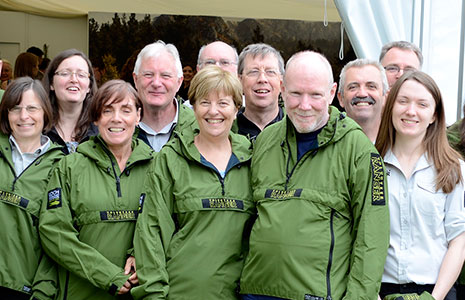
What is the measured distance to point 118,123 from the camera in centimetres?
329

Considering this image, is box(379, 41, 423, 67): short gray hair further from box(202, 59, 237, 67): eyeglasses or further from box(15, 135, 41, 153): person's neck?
box(15, 135, 41, 153): person's neck

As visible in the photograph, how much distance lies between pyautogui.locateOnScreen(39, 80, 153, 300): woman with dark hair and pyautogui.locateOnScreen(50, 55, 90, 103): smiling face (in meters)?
0.64

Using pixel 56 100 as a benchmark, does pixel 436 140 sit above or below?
below

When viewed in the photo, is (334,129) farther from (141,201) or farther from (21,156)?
(21,156)

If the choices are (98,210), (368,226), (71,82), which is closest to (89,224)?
(98,210)

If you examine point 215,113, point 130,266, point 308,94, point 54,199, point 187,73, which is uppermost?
point 187,73

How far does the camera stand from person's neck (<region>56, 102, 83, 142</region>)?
12.8 feet

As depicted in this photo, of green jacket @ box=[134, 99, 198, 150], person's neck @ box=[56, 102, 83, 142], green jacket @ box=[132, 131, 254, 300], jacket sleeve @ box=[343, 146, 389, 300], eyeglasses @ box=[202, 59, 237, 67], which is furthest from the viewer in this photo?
eyeglasses @ box=[202, 59, 237, 67]

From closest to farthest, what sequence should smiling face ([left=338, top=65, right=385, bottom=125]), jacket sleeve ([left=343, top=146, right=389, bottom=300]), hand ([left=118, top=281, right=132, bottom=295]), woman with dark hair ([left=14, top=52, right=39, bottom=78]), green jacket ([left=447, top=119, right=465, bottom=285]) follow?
jacket sleeve ([left=343, top=146, right=389, bottom=300]), hand ([left=118, top=281, right=132, bottom=295]), green jacket ([left=447, top=119, right=465, bottom=285]), smiling face ([left=338, top=65, right=385, bottom=125]), woman with dark hair ([left=14, top=52, right=39, bottom=78])

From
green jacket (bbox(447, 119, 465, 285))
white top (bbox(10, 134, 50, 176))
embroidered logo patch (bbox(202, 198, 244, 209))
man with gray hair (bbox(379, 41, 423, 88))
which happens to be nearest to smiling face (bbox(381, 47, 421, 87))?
man with gray hair (bbox(379, 41, 423, 88))

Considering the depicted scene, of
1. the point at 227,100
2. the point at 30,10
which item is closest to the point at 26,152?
the point at 227,100

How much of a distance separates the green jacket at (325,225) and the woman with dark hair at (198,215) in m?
0.13

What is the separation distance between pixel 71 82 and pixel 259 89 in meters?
1.25

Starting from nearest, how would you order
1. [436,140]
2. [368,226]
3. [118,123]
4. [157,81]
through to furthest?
[368,226] < [436,140] < [118,123] < [157,81]
